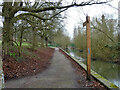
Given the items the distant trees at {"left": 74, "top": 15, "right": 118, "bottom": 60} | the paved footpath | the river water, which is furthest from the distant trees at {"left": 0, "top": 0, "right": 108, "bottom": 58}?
the distant trees at {"left": 74, "top": 15, "right": 118, "bottom": 60}

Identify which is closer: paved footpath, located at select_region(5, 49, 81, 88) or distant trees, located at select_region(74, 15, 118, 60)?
paved footpath, located at select_region(5, 49, 81, 88)

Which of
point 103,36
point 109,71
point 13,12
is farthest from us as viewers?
point 103,36

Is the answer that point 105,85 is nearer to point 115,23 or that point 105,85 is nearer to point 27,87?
point 27,87

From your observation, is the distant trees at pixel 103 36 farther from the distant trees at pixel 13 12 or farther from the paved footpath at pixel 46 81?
the paved footpath at pixel 46 81

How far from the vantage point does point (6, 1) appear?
6.60 metres

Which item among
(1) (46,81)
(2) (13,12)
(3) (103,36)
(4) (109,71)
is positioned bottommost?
(4) (109,71)

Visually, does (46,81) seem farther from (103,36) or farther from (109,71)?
(103,36)

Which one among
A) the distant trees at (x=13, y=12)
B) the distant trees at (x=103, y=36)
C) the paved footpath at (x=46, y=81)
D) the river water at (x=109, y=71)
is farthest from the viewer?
the distant trees at (x=103, y=36)

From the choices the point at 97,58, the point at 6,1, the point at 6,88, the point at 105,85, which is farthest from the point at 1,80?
the point at 97,58

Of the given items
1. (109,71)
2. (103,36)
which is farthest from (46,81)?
(103,36)

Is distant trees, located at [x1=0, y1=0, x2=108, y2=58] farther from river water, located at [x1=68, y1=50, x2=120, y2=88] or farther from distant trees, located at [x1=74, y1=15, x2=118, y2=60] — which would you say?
distant trees, located at [x1=74, y1=15, x2=118, y2=60]

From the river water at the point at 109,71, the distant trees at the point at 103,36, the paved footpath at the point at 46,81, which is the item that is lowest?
the river water at the point at 109,71

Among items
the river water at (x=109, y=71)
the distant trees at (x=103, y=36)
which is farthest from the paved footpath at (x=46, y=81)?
the distant trees at (x=103, y=36)

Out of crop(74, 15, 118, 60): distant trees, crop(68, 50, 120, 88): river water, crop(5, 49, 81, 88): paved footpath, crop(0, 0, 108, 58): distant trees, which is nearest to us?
crop(5, 49, 81, 88): paved footpath
